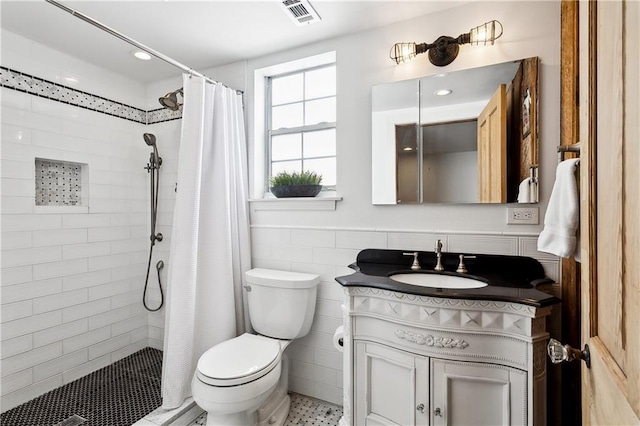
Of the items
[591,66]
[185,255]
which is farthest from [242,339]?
[591,66]

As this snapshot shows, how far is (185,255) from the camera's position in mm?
1850

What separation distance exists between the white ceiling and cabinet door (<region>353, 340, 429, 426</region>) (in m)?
1.74

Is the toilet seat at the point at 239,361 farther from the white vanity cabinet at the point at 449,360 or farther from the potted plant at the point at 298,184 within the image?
the potted plant at the point at 298,184

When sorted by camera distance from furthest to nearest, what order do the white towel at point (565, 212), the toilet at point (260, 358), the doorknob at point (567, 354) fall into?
the toilet at point (260, 358) < the white towel at point (565, 212) < the doorknob at point (567, 354)

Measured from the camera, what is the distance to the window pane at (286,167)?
2326mm

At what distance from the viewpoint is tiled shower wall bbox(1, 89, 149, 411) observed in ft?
6.31

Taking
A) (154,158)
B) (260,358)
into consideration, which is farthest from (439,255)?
(154,158)

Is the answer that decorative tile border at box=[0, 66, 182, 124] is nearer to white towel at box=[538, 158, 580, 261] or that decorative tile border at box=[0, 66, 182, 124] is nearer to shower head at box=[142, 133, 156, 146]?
shower head at box=[142, 133, 156, 146]

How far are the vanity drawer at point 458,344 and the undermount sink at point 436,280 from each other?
1.06 ft

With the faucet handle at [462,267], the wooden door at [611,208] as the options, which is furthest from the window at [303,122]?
the wooden door at [611,208]

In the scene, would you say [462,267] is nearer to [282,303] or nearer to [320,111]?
[282,303]

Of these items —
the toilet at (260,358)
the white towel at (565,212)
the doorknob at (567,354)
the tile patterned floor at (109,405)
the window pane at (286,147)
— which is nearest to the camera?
the doorknob at (567,354)

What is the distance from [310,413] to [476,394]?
3.61 ft

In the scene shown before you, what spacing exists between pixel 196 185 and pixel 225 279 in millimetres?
618
